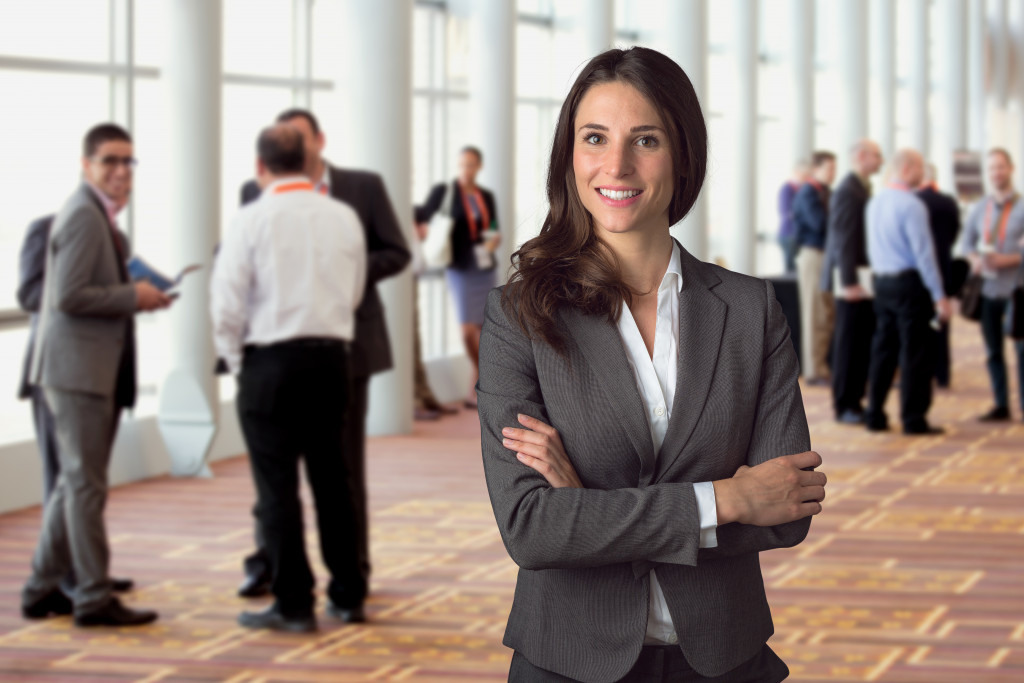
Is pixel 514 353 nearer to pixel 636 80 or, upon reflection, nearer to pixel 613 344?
pixel 613 344

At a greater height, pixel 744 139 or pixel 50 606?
pixel 744 139

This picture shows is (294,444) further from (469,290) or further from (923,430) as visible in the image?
(923,430)

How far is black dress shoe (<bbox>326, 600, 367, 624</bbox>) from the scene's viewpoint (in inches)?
194

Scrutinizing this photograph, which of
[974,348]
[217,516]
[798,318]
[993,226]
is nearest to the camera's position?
[217,516]

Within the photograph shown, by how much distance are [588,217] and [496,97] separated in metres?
9.04

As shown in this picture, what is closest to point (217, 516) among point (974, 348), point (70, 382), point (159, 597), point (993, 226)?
point (159, 597)

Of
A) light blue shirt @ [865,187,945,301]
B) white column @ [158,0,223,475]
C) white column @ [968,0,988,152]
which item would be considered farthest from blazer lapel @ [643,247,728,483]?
white column @ [968,0,988,152]

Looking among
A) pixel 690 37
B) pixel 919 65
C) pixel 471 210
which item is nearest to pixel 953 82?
pixel 919 65

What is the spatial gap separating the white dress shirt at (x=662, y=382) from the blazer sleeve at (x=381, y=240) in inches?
126

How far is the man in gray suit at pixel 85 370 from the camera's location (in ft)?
15.6

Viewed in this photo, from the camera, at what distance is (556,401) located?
1975 millimetres

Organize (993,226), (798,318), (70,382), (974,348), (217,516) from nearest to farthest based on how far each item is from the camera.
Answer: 1. (70,382)
2. (217,516)
3. (993,226)
4. (798,318)
5. (974,348)

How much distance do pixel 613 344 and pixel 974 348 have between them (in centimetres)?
1483

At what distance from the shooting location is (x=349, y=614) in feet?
16.2
